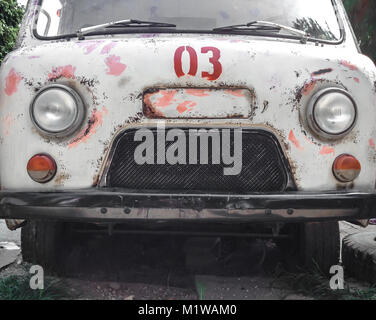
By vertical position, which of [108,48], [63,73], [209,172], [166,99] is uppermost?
[108,48]

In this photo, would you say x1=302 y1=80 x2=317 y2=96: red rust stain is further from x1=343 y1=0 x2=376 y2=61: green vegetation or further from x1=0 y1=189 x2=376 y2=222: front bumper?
x1=343 y1=0 x2=376 y2=61: green vegetation

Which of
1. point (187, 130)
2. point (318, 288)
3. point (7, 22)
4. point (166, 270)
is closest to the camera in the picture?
point (187, 130)

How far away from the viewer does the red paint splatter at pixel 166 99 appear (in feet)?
8.39

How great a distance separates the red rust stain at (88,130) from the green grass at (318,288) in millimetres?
1439

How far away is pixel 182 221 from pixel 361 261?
136 cm

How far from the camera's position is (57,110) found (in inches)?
99.8

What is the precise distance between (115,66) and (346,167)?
1.20 metres

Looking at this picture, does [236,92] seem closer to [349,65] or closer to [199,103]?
[199,103]

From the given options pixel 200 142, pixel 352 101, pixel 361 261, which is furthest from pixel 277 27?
pixel 361 261

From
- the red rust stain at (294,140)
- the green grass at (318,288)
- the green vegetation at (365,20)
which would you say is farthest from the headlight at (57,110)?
the green vegetation at (365,20)

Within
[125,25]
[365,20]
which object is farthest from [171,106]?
[365,20]

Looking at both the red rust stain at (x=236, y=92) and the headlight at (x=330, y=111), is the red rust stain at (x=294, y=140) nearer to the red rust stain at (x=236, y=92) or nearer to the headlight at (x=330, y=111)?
the headlight at (x=330, y=111)

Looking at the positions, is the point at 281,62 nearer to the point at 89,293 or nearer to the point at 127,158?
the point at 127,158

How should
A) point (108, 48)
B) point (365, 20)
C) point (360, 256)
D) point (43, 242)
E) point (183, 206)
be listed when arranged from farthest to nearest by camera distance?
point (365, 20), point (360, 256), point (43, 242), point (108, 48), point (183, 206)
